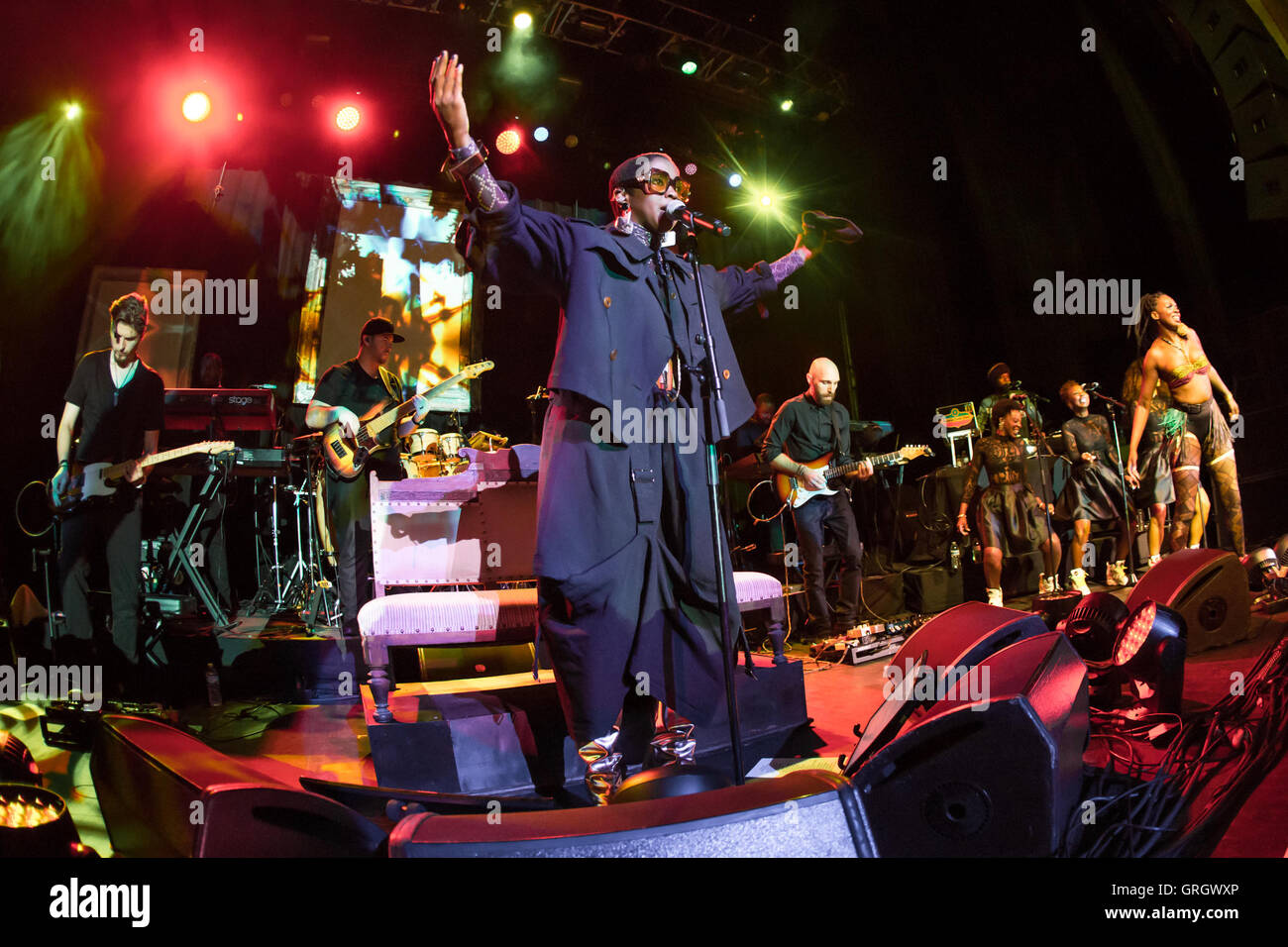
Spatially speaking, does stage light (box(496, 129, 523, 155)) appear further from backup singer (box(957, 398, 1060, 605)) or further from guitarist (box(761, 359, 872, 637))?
backup singer (box(957, 398, 1060, 605))

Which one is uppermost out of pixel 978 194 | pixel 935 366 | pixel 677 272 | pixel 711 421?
pixel 978 194

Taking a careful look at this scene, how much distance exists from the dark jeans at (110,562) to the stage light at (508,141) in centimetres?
713

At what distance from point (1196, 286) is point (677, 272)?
22.1 feet

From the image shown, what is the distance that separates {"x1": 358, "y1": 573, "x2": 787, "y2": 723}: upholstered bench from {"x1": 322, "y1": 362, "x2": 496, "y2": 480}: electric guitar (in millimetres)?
2200

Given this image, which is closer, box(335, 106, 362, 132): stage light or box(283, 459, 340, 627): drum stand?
box(283, 459, 340, 627): drum stand

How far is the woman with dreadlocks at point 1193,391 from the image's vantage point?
5984mm

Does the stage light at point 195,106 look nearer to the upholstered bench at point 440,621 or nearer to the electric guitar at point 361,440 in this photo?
the electric guitar at point 361,440

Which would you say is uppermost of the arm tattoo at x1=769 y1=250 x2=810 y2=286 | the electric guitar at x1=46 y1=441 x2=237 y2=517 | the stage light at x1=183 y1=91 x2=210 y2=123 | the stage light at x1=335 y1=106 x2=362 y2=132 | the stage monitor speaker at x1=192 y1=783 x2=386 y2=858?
the stage light at x1=335 y1=106 x2=362 y2=132

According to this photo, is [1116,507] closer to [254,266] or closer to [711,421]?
[711,421]

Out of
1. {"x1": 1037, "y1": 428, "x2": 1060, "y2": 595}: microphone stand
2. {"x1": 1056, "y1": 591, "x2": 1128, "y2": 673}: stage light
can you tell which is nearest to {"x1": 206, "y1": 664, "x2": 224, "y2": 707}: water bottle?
{"x1": 1056, "y1": 591, "x2": 1128, "y2": 673}: stage light

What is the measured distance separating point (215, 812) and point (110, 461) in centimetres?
417

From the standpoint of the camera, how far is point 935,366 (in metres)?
9.49

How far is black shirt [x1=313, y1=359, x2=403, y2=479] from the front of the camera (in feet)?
17.7
